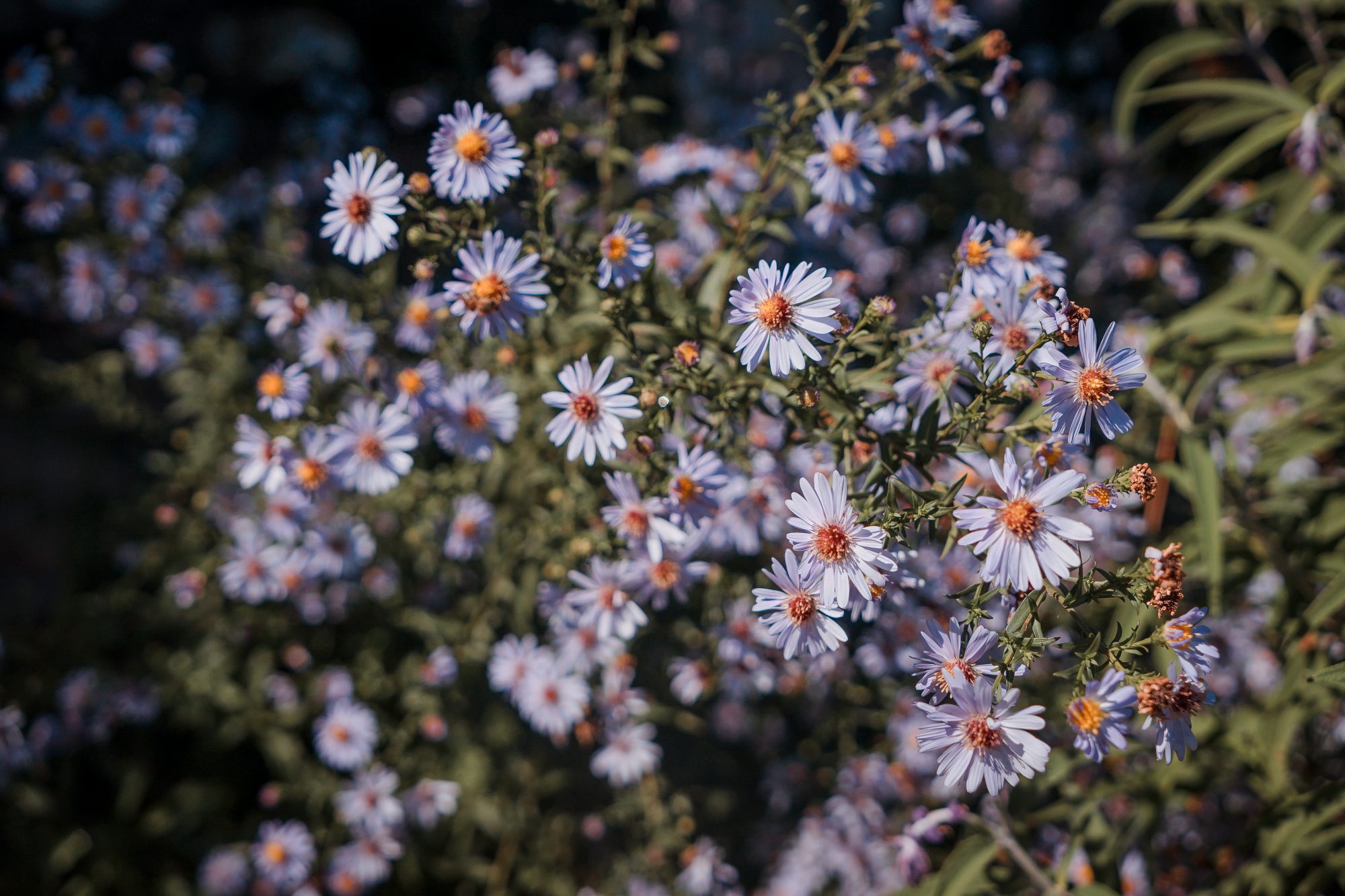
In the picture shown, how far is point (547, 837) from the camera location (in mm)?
3152

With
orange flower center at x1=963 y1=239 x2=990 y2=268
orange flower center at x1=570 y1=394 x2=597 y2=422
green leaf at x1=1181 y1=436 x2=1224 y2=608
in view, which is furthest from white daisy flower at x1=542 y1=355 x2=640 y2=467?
green leaf at x1=1181 y1=436 x2=1224 y2=608

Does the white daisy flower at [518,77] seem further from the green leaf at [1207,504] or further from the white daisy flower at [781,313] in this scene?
the green leaf at [1207,504]

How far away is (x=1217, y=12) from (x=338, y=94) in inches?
133

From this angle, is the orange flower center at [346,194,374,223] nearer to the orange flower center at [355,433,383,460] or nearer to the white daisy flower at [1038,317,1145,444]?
the orange flower center at [355,433,383,460]

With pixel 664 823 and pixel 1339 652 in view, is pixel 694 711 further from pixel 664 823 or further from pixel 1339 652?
pixel 1339 652

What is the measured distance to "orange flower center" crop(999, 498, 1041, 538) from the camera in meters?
1.38

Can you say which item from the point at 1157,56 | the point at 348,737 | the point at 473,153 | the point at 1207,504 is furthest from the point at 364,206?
the point at 1157,56

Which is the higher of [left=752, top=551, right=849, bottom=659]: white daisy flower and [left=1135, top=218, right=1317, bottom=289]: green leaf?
[left=1135, top=218, right=1317, bottom=289]: green leaf

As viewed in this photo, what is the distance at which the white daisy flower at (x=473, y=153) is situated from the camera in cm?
170

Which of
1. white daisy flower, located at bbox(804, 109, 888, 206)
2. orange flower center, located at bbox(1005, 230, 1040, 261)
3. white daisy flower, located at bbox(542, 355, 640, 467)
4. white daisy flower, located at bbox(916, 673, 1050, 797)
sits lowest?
white daisy flower, located at bbox(916, 673, 1050, 797)

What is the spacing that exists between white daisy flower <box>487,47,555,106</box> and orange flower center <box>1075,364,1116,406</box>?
189 cm

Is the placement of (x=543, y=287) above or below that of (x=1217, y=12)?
below

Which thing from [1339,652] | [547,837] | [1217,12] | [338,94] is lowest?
[547,837]

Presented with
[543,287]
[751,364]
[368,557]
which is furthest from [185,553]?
[751,364]
